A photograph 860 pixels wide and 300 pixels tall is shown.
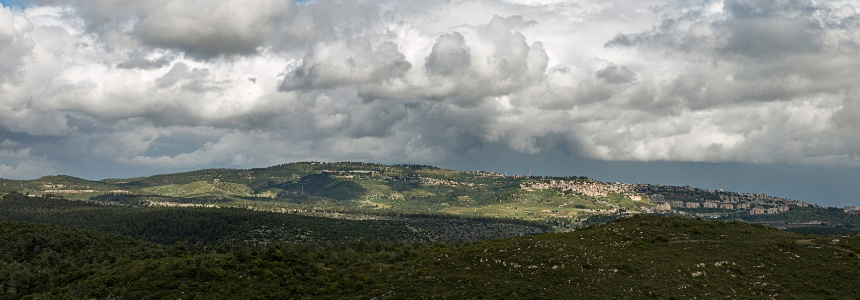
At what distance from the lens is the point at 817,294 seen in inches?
2591

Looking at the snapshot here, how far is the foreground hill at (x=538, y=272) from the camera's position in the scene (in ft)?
221

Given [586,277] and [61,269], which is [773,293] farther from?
[61,269]

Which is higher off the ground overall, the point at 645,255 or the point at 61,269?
the point at 645,255

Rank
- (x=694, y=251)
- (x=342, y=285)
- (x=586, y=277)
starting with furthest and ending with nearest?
(x=694, y=251), (x=342, y=285), (x=586, y=277)

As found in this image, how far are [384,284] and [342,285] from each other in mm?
6116

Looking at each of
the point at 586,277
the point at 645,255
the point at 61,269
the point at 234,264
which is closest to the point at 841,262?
the point at 645,255

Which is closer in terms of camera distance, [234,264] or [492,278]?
[492,278]

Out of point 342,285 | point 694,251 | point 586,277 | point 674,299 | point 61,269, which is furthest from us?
point 61,269

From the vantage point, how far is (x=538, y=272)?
71375mm

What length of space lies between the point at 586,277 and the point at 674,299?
1028 centimetres

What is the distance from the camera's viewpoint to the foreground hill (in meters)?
67.4

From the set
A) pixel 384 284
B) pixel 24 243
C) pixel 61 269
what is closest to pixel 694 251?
pixel 384 284

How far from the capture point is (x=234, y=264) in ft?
265

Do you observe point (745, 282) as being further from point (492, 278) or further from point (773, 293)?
point (492, 278)
